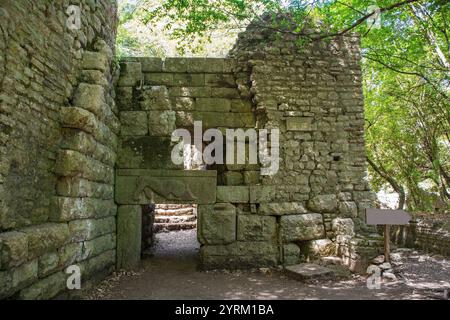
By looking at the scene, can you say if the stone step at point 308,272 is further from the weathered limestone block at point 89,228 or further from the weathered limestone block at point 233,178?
the weathered limestone block at point 89,228

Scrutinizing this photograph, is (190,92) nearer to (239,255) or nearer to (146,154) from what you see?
(146,154)

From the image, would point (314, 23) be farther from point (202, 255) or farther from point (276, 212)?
point (202, 255)

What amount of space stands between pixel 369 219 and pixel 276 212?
157 cm

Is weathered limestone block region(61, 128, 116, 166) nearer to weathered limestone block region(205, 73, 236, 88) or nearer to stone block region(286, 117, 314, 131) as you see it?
weathered limestone block region(205, 73, 236, 88)

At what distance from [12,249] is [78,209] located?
1.36 meters

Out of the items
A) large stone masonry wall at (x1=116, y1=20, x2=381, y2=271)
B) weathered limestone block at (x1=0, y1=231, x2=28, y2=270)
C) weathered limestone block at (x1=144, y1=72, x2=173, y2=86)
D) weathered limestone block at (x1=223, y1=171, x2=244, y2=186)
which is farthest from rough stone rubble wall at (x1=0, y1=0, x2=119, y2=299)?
weathered limestone block at (x1=223, y1=171, x2=244, y2=186)

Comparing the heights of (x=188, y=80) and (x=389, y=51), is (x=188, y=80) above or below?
below

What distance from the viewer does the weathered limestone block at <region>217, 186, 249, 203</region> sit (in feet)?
19.7

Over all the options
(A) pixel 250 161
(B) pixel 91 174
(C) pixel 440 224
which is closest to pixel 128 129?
(B) pixel 91 174

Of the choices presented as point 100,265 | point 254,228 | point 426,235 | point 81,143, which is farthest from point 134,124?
point 426,235

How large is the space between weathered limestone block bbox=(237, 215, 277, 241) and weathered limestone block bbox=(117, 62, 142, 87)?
128 inches

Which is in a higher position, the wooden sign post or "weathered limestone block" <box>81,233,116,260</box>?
the wooden sign post

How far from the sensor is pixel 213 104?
20.8 ft

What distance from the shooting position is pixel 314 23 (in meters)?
6.42
